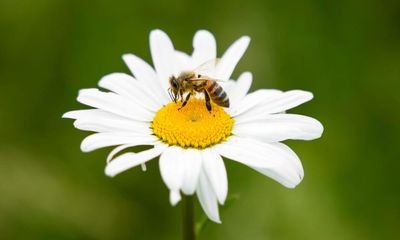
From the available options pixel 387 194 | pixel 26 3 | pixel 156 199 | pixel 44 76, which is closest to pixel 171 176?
pixel 156 199

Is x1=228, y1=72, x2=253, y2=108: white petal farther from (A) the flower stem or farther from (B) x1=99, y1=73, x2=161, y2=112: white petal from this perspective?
(A) the flower stem

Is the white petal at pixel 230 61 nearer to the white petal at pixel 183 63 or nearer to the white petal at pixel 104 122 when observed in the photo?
the white petal at pixel 183 63

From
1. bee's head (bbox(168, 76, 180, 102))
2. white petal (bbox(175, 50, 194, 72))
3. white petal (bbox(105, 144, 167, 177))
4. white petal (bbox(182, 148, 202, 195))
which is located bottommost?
white petal (bbox(182, 148, 202, 195))

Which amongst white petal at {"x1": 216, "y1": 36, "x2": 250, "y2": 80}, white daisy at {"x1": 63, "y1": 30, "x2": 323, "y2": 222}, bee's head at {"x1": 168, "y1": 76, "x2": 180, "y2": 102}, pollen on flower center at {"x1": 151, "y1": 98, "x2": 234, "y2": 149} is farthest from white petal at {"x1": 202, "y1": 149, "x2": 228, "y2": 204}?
white petal at {"x1": 216, "y1": 36, "x2": 250, "y2": 80}

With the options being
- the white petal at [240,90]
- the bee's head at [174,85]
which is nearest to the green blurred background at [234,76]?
the white petal at [240,90]

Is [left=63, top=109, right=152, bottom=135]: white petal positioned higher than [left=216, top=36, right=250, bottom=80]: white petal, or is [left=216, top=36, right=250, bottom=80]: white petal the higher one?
[left=216, top=36, right=250, bottom=80]: white petal

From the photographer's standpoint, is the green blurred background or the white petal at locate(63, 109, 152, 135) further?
the green blurred background
